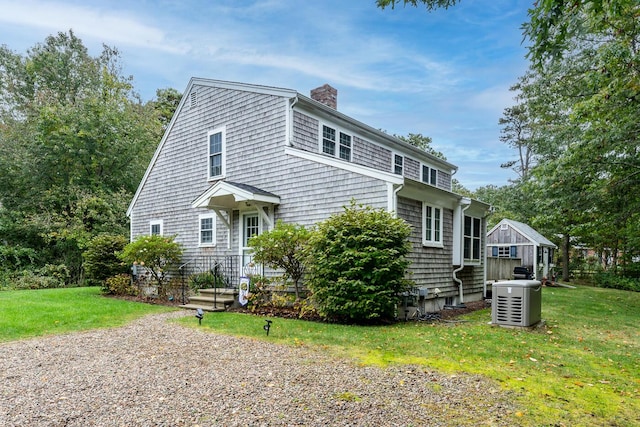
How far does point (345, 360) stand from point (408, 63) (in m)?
9.50

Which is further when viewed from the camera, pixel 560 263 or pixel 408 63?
pixel 560 263

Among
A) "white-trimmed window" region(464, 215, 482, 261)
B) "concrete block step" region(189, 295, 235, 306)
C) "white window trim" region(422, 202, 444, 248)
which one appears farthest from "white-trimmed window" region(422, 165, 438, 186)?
"concrete block step" region(189, 295, 235, 306)

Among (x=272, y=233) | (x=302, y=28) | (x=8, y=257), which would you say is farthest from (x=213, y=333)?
(x=8, y=257)

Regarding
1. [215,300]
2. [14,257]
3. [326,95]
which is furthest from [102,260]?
[326,95]

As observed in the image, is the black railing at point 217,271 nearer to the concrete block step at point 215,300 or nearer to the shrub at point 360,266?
the concrete block step at point 215,300

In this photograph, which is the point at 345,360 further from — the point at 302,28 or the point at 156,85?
the point at 156,85

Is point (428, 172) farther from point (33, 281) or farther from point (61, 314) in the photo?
point (33, 281)

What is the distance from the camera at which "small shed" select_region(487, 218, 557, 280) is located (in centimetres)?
2247

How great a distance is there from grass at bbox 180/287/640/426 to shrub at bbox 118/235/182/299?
4.46m

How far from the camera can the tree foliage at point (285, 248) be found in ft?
30.3

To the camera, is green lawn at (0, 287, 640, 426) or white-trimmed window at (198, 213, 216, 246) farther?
white-trimmed window at (198, 213, 216, 246)

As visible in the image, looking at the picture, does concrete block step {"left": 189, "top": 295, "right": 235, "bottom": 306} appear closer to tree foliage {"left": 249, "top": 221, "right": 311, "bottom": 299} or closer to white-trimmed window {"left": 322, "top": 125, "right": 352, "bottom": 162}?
tree foliage {"left": 249, "top": 221, "right": 311, "bottom": 299}

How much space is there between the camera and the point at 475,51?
9.50 meters

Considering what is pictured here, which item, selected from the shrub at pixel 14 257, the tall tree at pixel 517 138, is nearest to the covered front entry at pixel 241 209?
the shrub at pixel 14 257
